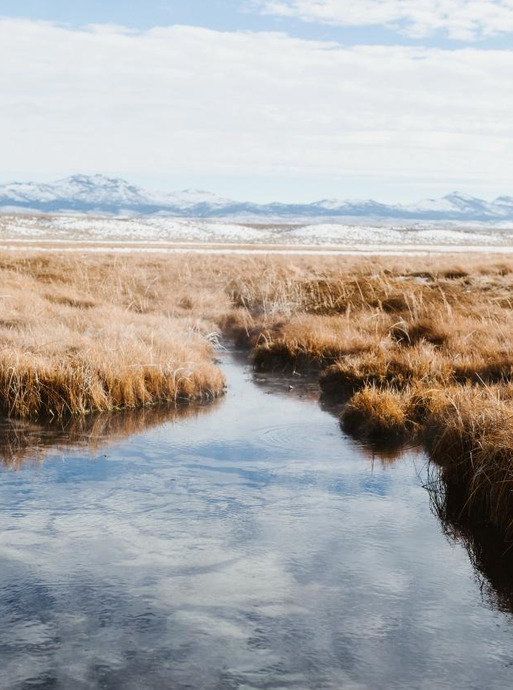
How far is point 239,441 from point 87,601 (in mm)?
4650

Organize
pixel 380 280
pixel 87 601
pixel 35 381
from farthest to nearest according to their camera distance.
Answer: pixel 380 280, pixel 35 381, pixel 87 601

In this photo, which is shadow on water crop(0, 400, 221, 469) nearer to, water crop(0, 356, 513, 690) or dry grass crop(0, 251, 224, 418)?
water crop(0, 356, 513, 690)

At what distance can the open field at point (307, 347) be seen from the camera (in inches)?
352

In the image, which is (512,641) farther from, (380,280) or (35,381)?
(380,280)

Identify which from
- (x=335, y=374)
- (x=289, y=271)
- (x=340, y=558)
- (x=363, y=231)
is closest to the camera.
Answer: (x=340, y=558)

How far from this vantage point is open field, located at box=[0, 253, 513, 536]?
8945mm

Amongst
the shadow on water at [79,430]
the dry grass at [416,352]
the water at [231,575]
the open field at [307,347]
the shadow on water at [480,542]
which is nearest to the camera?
the water at [231,575]

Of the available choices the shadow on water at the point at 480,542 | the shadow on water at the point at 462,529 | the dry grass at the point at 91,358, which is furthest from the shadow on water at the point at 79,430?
the shadow on water at the point at 480,542

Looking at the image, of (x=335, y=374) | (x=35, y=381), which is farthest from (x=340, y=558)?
(x=335, y=374)

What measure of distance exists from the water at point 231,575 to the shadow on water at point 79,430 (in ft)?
0.25

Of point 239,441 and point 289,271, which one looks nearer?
point 239,441

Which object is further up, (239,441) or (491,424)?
(491,424)

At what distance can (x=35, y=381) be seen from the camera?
11.4 m

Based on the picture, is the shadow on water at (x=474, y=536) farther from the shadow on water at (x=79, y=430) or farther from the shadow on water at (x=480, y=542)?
the shadow on water at (x=79, y=430)
